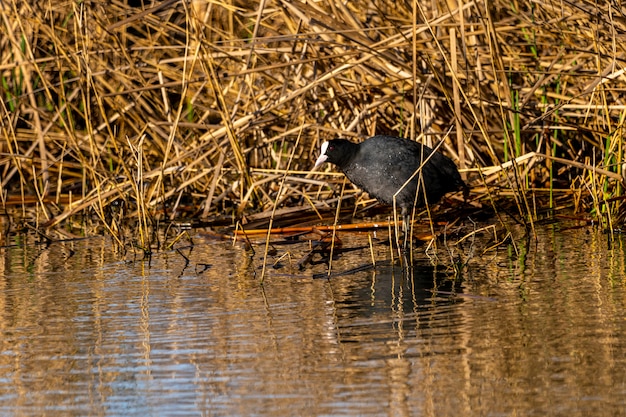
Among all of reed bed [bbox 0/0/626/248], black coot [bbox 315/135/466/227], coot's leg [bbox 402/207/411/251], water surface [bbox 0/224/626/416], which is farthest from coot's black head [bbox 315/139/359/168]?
water surface [bbox 0/224/626/416]

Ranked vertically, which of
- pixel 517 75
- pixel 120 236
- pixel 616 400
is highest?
pixel 517 75

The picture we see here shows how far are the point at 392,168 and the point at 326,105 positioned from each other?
4.21ft

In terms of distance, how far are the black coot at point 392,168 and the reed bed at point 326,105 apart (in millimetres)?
199

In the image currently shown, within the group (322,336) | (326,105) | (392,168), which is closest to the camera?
(322,336)

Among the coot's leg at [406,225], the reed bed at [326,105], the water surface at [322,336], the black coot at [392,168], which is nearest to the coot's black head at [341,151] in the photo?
the black coot at [392,168]

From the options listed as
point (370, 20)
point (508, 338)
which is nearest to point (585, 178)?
point (370, 20)

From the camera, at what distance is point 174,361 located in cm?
300

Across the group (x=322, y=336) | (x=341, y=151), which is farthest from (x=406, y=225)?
(x=322, y=336)

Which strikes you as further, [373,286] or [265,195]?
[265,195]

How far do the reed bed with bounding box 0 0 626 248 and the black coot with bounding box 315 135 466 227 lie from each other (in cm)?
20

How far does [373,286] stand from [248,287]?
476 millimetres

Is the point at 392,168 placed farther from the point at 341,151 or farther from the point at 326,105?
the point at 326,105

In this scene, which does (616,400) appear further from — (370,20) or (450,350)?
(370,20)

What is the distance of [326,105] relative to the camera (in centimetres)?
645
